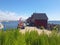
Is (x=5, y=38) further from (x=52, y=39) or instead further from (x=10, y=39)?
(x=52, y=39)

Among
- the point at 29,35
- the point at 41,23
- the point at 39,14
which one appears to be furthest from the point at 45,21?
the point at 29,35

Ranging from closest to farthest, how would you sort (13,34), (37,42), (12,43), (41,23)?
(12,43), (37,42), (13,34), (41,23)

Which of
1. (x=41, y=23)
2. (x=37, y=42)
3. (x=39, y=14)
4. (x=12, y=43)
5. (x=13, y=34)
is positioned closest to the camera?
(x=12, y=43)

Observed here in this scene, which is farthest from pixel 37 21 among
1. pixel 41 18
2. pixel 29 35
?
pixel 29 35

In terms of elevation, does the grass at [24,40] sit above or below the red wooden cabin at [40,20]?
below

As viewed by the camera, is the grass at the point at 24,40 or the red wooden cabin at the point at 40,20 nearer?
the grass at the point at 24,40

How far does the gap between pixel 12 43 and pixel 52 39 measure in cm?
132

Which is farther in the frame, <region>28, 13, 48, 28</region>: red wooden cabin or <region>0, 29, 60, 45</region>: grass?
<region>28, 13, 48, 28</region>: red wooden cabin

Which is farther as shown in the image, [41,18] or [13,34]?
[41,18]

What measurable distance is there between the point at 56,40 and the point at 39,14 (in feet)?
160

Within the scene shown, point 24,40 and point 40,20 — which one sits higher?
point 40,20

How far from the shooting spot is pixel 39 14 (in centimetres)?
5384

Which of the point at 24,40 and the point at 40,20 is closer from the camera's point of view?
the point at 24,40

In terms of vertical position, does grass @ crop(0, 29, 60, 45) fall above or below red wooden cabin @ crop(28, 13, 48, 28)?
below
